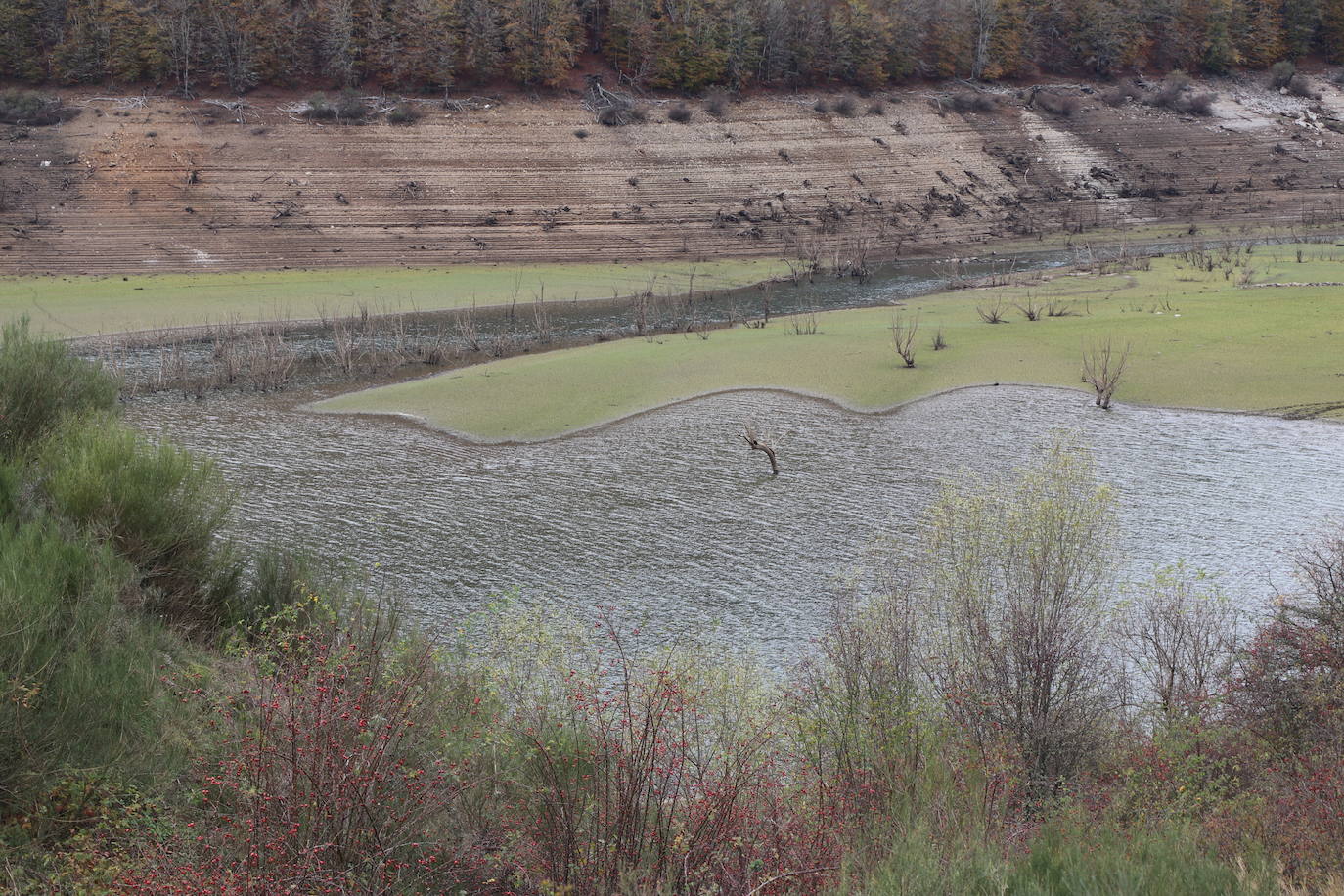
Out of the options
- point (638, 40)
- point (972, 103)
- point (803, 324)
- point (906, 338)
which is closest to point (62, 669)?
point (906, 338)

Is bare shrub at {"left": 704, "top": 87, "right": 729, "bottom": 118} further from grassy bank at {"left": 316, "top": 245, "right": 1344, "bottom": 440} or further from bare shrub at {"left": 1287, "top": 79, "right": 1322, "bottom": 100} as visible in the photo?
bare shrub at {"left": 1287, "top": 79, "right": 1322, "bottom": 100}

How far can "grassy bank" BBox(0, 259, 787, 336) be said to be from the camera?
33.8m

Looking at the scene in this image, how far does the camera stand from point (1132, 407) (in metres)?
21.2

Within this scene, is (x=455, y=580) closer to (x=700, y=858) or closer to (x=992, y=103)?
(x=700, y=858)

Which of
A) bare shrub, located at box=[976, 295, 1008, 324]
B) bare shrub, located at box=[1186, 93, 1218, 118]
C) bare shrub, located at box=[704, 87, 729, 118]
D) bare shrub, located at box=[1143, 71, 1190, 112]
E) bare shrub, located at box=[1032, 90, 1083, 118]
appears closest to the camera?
bare shrub, located at box=[976, 295, 1008, 324]

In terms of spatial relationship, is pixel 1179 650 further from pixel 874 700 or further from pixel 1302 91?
pixel 1302 91

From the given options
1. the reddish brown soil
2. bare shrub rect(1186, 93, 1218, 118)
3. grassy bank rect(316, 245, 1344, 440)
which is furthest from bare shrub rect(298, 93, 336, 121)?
bare shrub rect(1186, 93, 1218, 118)

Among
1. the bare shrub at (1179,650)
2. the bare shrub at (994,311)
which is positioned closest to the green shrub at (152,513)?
the bare shrub at (1179,650)

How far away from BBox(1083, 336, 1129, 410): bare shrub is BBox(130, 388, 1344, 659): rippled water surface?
479 mm

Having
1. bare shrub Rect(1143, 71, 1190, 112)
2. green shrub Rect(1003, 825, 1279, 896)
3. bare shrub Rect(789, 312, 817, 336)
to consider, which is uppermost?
bare shrub Rect(1143, 71, 1190, 112)

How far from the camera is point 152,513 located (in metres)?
11.0

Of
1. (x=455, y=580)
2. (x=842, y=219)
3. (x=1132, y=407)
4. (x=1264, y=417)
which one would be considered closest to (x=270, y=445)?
(x=455, y=580)

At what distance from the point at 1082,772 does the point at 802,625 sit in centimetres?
404

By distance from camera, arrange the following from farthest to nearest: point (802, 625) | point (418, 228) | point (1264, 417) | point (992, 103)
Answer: point (992, 103) → point (418, 228) → point (1264, 417) → point (802, 625)
